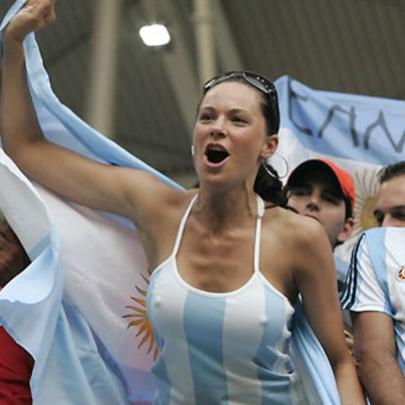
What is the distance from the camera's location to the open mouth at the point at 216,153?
1.96 metres

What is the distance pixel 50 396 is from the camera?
2.03 m

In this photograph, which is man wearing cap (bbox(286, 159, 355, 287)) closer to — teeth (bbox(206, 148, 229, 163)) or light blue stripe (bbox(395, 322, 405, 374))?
light blue stripe (bbox(395, 322, 405, 374))

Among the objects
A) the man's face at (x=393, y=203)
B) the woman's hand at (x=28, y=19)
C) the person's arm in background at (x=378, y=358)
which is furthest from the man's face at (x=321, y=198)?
the woman's hand at (x=28, y=19)

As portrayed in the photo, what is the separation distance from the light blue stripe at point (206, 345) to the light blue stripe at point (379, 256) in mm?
438

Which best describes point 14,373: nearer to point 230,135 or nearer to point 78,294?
point 78,294

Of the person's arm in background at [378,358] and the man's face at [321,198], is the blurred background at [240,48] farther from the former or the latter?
the person's arm in background at [378,358]

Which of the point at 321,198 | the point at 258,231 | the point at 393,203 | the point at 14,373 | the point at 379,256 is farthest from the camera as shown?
the point at 321,198

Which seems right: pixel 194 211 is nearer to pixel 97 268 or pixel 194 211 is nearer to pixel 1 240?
pixel 97 268

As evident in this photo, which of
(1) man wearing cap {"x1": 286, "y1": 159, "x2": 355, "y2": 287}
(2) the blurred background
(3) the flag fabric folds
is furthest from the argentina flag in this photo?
(2) the blurred background

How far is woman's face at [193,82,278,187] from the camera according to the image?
1.96m

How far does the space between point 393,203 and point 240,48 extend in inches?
313

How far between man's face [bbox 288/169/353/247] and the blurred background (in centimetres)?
517

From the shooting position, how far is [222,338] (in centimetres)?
188

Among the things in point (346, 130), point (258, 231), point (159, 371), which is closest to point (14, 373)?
point (159, 371)
